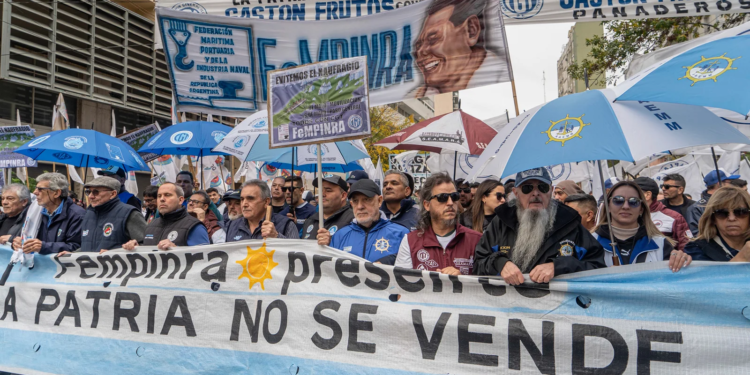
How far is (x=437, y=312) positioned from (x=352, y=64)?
1.87 metres

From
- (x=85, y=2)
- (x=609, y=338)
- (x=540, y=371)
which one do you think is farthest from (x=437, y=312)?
(x=85, y=2)

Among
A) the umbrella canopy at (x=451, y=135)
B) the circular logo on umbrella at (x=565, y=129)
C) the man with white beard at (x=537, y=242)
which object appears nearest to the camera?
the circular logo on umbrella at (x=565, y=129)

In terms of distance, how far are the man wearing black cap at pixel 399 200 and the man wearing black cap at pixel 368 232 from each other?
3.01 feet

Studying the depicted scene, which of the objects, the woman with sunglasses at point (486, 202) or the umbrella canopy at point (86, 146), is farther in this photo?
the umbrella canopy at point (86, 146)

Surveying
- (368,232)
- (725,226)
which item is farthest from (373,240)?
(725,226)

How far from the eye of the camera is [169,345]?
155 inches

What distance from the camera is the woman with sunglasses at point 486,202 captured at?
567 cm

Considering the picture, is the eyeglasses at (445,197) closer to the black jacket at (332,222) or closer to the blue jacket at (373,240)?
the blue jacket at (373,240)

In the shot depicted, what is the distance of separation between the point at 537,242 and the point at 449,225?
2.21 ft

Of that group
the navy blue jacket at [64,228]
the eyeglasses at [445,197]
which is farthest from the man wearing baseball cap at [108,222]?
the eyeglasses at [445,197]

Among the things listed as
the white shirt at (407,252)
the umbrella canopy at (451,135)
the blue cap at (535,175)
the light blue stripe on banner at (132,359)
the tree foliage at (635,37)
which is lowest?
the light blue stripe on banner at (132,359)

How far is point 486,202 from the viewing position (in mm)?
5711

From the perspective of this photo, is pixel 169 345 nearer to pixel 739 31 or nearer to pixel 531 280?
pixel 531 280

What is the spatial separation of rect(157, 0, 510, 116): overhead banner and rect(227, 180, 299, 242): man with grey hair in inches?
66.0
